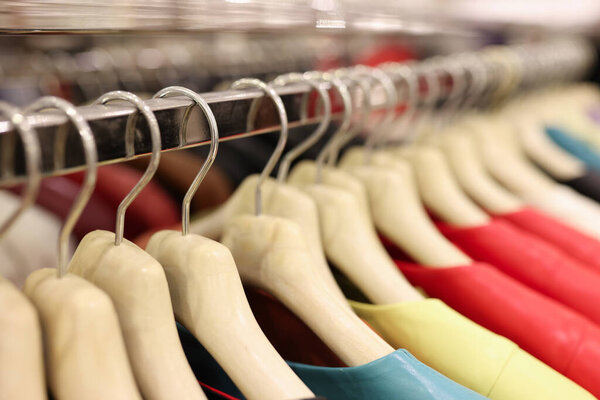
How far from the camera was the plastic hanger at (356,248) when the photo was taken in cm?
48

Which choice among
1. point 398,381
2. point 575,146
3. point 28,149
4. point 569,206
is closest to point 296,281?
point 398,381

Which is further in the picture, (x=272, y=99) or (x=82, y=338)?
(x=272, y=99)

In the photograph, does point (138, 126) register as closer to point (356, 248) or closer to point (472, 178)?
point (356, 248)

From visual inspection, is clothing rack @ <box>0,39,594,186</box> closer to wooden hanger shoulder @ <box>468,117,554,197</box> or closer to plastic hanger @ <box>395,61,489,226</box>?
plastic hanger @ <box>395,61,489,226</box>

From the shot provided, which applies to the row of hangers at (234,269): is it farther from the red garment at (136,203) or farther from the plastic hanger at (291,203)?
the red garment at (136,203)

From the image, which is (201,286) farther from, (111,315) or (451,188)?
(451,188)

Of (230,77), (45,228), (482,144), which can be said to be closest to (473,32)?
(482,144)

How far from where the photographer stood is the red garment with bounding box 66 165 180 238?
2.36 ft

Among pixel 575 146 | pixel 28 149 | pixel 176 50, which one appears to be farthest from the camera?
pixel 176 50

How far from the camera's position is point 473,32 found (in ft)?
3.61

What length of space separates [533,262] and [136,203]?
508mm

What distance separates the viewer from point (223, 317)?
0.37 m

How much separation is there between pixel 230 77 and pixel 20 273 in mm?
593

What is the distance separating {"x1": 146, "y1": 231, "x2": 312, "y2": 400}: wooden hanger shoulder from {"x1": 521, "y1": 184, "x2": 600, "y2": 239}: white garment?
1.71ft
